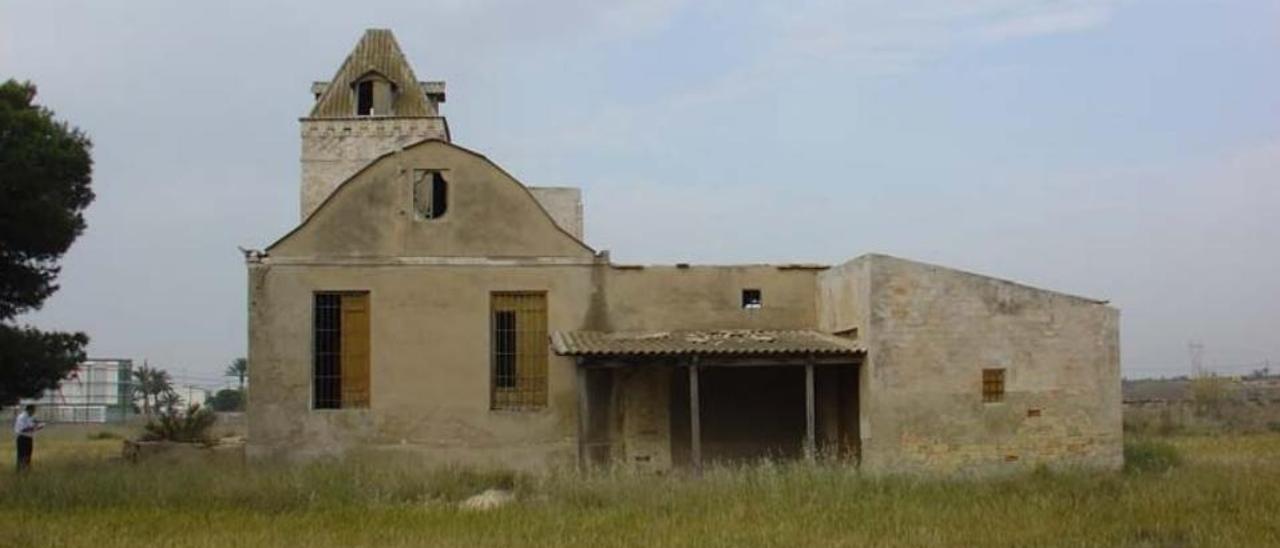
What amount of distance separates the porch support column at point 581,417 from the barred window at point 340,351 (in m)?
3.66

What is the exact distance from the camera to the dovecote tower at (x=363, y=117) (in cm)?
3559

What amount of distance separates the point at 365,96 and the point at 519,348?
49.7 ft

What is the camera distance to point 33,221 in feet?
78.3

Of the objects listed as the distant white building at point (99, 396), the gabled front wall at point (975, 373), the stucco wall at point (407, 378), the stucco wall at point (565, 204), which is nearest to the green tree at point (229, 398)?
the distant white building at point (99, 396)

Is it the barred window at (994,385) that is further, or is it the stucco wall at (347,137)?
the stucco wall at (347,137)

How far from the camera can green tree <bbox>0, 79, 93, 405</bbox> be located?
23422mm

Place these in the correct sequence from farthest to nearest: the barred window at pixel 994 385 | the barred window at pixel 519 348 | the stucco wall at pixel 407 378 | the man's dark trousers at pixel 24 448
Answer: the man's dark trousers at pixel 24 448 < the barred window at pixel 519 348 < the stucco wall at pixel 407 378 < the barred window at pixel 994 385

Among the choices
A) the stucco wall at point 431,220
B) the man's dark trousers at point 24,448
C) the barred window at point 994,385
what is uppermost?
the stucco wall at point 431,220

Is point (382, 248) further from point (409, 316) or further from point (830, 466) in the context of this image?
point (830, 466)

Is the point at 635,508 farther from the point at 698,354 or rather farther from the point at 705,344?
the point at 705,344

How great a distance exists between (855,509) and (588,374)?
25.4 feet

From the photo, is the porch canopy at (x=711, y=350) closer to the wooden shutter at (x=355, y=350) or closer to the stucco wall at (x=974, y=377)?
the stucco wall at (x=974, y=377)

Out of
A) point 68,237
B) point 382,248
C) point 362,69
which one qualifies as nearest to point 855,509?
point 382,248

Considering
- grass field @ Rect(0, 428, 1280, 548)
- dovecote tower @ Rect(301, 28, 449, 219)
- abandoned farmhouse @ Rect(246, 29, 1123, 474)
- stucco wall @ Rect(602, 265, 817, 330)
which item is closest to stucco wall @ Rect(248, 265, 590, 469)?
abandoned farmhouse @ Rect(246, 29, 1123, 474)
